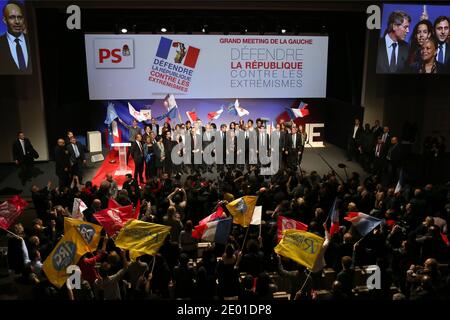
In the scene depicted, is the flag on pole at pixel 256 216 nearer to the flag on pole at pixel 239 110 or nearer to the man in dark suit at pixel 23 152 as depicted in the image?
the man in dark suit at pixel 23 152

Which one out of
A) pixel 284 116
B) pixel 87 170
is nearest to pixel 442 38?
pixel 284 116

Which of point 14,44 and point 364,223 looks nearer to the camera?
point 364,223

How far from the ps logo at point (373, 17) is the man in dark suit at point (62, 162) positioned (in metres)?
10.00

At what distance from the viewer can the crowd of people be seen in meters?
6.62

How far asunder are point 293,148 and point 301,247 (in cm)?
800

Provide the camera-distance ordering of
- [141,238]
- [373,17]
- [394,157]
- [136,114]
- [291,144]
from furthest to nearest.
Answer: [136,114]
[373,17]
[291,144]
[394,157]
[141,238]

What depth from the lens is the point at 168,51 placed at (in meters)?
16.6

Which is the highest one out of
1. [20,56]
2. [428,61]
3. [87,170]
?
[20,56]

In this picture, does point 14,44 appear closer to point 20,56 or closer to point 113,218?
point 20,56

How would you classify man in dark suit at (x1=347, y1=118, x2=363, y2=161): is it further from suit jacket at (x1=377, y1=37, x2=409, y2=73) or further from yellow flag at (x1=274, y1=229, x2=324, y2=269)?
yellow flag at (x1=274, y1=229, x2=324, y2=269)

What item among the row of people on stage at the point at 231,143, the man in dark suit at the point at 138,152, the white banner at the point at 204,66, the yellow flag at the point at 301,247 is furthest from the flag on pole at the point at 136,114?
the yellow flag at the point at 301,247

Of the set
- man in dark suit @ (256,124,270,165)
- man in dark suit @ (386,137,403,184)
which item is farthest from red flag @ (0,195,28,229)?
man in dark suit @ (386,137,403,184)

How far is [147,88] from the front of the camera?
1686 cm
